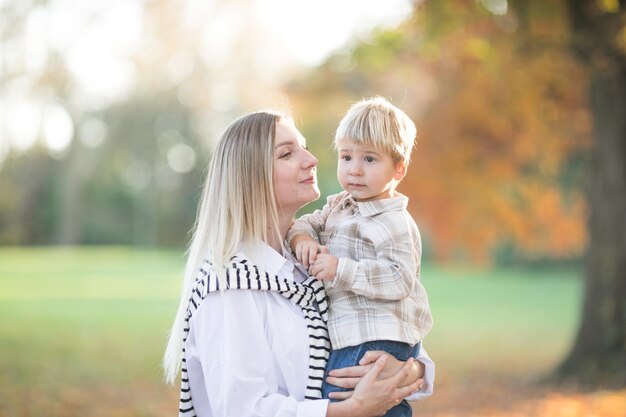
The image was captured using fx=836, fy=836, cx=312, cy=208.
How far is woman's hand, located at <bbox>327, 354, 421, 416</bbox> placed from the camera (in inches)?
105

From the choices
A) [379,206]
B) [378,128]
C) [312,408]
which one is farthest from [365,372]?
[378,128]

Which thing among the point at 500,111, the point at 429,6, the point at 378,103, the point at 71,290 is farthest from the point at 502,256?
the point at 378,103

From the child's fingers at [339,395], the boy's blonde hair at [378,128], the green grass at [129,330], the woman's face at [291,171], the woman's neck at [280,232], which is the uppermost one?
the boy's blonde hair at [378,128]

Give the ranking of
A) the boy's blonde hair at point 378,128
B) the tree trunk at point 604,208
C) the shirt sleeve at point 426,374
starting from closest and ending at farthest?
the boy's blonde hair at point 378,128 < the shirt sleeve at point 426,374 < the tree trunk at point 604,208

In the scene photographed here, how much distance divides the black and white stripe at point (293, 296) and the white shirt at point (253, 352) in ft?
0.07

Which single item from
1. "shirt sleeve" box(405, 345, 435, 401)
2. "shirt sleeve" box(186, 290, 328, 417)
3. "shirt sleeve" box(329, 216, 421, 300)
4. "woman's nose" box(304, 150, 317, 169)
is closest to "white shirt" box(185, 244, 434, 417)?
"shirt sleeve" box(186, 290, 328, 417)

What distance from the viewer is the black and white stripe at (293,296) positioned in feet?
8.82

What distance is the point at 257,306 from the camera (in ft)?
8.87

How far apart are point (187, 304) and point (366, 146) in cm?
A: 82

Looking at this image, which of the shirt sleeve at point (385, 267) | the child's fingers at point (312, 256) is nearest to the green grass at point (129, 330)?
the child's fingers at point (312, 256)

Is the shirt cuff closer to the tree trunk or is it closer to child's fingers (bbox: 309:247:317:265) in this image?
child's fingers (bbox: 309:247:317:265)

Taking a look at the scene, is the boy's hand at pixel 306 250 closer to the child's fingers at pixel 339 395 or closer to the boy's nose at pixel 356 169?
the boy's nose at pixel 356 169

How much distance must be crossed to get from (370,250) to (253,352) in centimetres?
53

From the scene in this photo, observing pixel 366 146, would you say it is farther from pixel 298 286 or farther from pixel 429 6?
pixel 429 6
